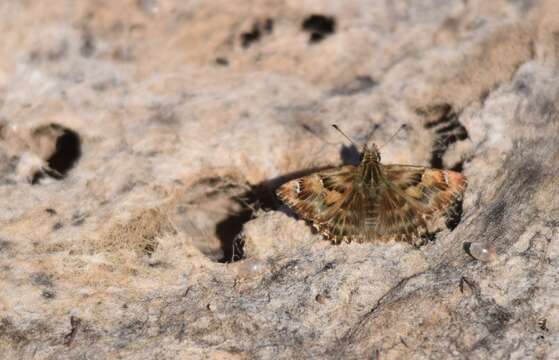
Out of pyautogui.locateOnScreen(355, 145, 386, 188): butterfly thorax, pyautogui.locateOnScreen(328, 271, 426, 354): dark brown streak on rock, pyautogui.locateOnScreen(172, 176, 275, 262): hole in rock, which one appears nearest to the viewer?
pyautogui.locateOnScreen(328, 271, 426, 354): dark brown streak on rock

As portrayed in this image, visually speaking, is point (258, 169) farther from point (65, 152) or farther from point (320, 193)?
point (65, 152)

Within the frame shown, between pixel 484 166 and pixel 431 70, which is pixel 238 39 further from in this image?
pixel 484 166

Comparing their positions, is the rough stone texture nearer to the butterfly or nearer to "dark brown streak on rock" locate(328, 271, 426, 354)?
"dark brown streak on rock" locate(328, 271, 426, 354)

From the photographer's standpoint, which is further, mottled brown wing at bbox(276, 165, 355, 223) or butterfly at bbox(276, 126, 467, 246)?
mottled brown wing at bbox(276, 165, 355, 223)

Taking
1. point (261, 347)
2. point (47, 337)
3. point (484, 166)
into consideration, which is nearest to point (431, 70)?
point (484, 166)

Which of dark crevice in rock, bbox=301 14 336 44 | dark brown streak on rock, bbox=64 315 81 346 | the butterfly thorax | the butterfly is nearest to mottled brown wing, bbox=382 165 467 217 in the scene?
the butterfly

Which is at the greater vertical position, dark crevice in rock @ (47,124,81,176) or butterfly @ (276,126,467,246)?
butterfly @ (276,126,467,246)

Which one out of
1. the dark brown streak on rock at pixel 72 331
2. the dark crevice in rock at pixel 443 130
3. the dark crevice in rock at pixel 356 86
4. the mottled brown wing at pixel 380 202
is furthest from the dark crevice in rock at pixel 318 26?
the dark brown streak on rock at pixel 72 331
